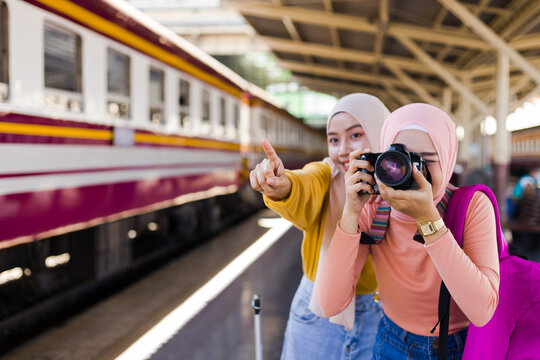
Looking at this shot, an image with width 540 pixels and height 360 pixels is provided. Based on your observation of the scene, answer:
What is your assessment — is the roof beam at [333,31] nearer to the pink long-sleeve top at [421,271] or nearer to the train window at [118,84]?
the train window at [118,84]

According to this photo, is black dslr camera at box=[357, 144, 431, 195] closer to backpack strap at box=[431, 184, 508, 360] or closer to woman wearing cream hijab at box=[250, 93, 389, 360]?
backpack strap at box=[431, 184, 508, 360]

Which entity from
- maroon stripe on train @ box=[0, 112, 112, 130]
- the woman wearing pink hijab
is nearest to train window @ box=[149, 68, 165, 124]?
maroon stripe on train @ box=[0, 112, 112, 130]

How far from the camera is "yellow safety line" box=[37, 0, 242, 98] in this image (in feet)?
14.6

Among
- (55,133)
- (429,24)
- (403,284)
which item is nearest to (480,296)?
(403,284)

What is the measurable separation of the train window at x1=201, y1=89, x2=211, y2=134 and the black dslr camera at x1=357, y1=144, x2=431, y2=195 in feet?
23.5

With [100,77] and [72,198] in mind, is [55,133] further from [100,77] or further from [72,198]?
[100,77]

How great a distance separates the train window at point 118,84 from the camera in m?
5.32

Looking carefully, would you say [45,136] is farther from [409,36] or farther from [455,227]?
[409,36]

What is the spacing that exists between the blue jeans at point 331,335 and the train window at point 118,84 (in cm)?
407

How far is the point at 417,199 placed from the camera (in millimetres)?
1204

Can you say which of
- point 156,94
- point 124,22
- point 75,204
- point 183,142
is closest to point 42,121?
point 75,204

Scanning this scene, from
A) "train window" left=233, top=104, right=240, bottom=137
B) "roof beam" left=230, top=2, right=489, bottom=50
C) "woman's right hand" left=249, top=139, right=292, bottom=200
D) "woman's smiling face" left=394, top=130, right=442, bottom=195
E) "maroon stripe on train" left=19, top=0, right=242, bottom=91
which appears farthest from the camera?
"train window" left=233, top=104, right=240, bottom=137

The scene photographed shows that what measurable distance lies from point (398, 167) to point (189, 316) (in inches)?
150

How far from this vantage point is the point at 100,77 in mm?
5055
